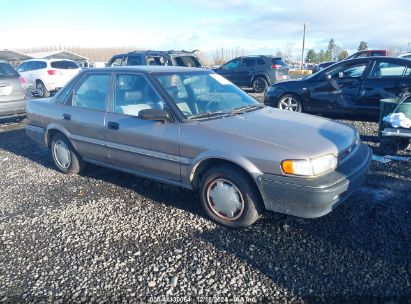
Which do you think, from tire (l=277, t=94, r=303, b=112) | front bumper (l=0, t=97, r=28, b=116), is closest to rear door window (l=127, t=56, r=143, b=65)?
front bumper (l=0, t=97, r=28, b=116)

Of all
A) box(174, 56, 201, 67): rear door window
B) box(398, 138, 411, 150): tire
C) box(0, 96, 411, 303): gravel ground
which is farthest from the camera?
box(174, 56, 201, 67): rear door window

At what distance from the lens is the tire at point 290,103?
8211mm

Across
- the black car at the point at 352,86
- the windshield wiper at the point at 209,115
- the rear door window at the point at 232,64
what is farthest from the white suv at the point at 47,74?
the windshield wiper at the point at 209,115

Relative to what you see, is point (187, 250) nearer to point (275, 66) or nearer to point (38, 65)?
point (275, 66)

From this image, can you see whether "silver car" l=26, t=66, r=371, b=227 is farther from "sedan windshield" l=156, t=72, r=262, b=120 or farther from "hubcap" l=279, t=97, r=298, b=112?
"hubcap" l=279, t=97, r=298, b=112

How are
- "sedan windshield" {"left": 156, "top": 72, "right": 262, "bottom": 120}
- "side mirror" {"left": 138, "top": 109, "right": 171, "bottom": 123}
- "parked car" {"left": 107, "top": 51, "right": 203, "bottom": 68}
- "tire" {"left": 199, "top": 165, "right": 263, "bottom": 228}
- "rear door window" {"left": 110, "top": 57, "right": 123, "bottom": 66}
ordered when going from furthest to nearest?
"rear door window" {"left": 110, "top": 57, "right": 123, "bottom": 66}
"parked car" {"left": 107, "top": 51, "right": 203, "bottom": 68}
"sedan windshield" {"left": 156, "top": 72, "right": 262, "bottom": 120}
"side mirror" {"left": 138, "top": 109, "right": 171, "bottom": 123}
"tire" {"left": 199, "top": 165, "right": 263, "bottom": 228}

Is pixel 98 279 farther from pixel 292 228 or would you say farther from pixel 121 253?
pixel 292 228

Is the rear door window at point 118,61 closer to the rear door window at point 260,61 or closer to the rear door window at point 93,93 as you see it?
the rear door window at point 260,61

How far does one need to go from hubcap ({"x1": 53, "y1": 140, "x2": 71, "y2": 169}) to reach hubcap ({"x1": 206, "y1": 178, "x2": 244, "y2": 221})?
8.43 ft

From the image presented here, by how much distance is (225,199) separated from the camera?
3.47 metres

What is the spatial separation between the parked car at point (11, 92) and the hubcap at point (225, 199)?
6.75m

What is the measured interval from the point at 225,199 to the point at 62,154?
9.53 feet

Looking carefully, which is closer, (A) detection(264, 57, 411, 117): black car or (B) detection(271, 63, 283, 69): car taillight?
(A) detection(264, 57, 411, 117): black car

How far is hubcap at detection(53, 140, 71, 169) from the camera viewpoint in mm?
5094
